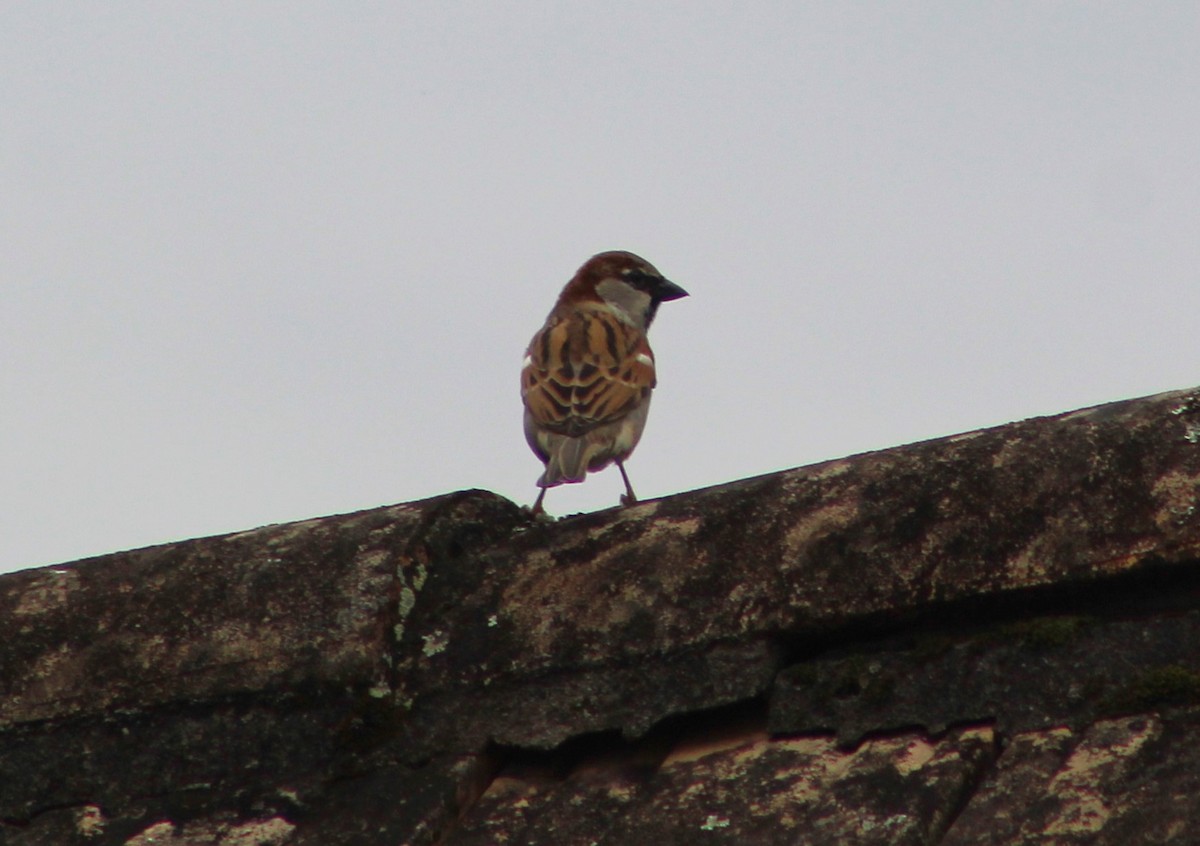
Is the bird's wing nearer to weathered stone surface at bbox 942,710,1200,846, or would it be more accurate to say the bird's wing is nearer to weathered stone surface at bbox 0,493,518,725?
weathered stone surface at bbox 0,493,518,725

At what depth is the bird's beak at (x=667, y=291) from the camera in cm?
748

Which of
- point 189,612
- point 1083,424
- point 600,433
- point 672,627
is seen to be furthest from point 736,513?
point 600,433

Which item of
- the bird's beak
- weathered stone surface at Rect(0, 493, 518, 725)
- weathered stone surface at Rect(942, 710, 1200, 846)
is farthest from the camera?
the bird's beak

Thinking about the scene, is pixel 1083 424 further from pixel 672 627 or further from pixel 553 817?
pixel 553 817

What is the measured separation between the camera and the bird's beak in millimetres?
7477

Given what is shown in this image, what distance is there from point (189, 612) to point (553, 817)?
930 mm

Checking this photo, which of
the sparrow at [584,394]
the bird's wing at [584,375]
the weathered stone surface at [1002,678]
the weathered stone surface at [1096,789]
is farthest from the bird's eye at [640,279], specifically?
the weathered stone surface at [1096,789]

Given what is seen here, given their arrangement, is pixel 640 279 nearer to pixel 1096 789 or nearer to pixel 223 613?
pixel 223 613

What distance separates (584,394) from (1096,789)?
12.5 feet

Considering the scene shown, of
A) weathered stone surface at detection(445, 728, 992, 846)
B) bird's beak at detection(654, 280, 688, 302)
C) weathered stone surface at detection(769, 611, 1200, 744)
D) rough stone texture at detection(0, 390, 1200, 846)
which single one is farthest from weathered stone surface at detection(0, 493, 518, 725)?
bird's beak at detection(654, 280, 688, 302)

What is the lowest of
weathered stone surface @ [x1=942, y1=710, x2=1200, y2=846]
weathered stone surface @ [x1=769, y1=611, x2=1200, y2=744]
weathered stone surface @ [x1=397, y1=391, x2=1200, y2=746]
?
weathered stone surface @ [x1=942, y1=710, x2=1200, y2=846]

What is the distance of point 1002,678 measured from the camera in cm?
247

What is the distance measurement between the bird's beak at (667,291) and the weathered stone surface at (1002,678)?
193 inches

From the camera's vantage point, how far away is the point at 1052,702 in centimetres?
240
